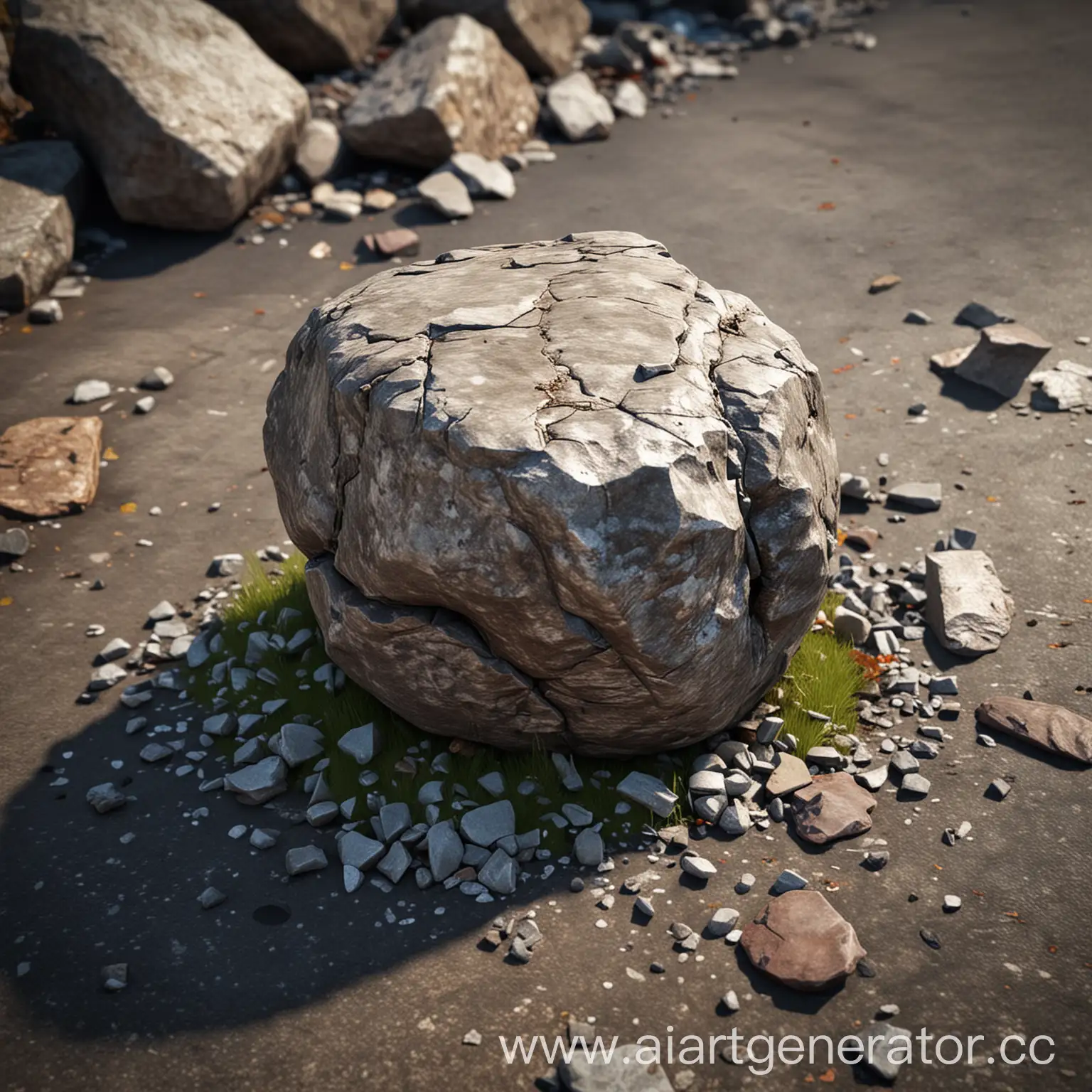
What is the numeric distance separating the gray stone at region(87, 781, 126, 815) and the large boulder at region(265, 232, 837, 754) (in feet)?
3.06

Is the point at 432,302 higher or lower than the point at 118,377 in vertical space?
higher

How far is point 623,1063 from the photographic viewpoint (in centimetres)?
290

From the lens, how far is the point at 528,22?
952 centimetres

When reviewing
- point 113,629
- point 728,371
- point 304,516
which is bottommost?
point 113,629

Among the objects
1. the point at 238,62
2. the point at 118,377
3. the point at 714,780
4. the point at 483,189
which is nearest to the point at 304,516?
the point at 714,780

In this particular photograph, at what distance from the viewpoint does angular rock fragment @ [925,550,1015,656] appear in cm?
437

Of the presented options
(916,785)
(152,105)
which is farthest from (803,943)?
(152,105)

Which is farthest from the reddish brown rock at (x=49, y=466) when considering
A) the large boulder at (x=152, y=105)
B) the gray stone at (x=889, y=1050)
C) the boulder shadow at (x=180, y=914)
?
the gray stone at (x=889, y=1050)

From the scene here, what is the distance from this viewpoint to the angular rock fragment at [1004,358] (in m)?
5.86

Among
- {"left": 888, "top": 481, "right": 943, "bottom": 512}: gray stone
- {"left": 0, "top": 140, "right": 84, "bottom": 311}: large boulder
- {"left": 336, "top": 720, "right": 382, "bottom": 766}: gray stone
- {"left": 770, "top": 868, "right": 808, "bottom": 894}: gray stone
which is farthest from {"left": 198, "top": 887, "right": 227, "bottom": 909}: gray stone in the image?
{"left": 0, "top": 140, "right": 84, "bottom": 311}: large boulder

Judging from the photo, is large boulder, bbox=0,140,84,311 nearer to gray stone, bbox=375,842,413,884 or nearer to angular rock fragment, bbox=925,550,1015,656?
gray stone, bbox=375,842,413,884

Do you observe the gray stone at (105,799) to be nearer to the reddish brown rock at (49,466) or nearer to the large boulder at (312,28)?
the reddish brown rock at (49,466)

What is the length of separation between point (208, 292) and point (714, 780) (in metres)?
5.39

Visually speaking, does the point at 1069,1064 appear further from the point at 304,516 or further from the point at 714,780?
the point at 304,516
